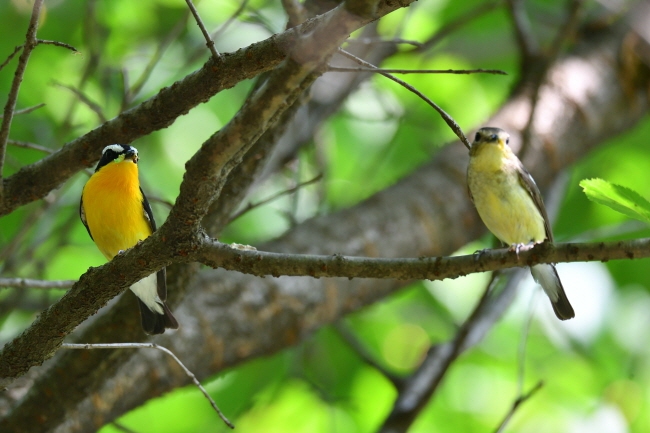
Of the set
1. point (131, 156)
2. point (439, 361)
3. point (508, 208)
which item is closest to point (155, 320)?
point (131, 156)

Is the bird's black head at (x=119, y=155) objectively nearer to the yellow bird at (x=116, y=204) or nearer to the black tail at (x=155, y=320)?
the yellow bird at (x=116, y=204)

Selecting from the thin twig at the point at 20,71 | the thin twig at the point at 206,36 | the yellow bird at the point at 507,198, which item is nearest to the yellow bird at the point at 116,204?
the thin twig at the point at 20,71

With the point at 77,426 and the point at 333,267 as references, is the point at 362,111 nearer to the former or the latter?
the point at 77,426

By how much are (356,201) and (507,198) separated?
218 cm

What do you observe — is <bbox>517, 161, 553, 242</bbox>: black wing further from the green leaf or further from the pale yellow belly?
the green leaf

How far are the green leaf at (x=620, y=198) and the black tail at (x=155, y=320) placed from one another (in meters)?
2.40

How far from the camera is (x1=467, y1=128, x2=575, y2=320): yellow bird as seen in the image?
184 inches

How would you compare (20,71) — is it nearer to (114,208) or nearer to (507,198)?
(114,208)

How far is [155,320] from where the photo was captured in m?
4.02

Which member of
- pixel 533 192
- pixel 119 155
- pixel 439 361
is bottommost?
pixel 439 361

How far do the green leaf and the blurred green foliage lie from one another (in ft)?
10.4

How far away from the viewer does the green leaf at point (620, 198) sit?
2.10 metres

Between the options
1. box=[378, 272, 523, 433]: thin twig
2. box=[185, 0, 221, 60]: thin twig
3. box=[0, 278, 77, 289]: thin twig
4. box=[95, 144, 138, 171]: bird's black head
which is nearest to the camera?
box=[185, 0, 221, 60]: thin twig

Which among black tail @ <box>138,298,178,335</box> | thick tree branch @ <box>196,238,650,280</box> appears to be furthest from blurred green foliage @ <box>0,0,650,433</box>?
thick tree branch @ <box>196,238,650,280</box>
